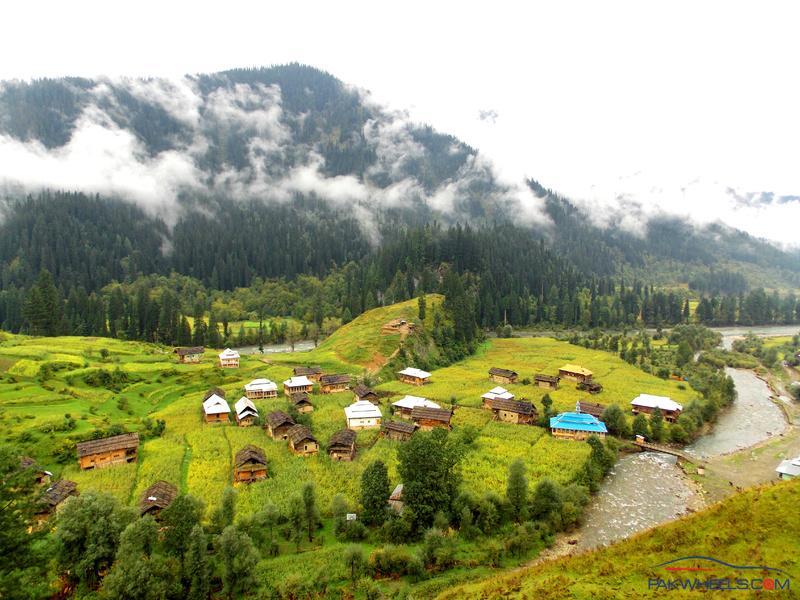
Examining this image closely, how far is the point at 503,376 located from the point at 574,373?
42.1 feet

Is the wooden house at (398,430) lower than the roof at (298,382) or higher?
lower

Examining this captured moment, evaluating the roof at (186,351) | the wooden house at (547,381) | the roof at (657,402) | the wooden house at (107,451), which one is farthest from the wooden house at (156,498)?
the roof at (657,402)

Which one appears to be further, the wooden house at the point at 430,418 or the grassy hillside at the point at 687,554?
the wooden house at the point at 430,418

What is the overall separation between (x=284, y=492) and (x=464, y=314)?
250 ft

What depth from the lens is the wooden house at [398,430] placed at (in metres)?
53.8

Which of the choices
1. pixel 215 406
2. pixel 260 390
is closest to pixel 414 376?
pixel 260 390

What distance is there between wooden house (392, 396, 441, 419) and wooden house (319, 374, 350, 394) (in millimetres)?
13211

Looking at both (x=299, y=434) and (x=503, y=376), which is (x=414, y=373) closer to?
(x=503, y=376)

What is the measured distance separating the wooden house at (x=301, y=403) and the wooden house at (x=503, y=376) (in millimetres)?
33695

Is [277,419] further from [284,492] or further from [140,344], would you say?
Answer: [140,344]

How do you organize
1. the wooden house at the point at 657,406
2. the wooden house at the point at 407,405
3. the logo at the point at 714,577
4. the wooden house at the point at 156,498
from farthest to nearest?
the wooden house at the point at 657,406
the wooden house at the point at 407,405
the wooden house at the point at 156,498
the logo at the point at 714,577

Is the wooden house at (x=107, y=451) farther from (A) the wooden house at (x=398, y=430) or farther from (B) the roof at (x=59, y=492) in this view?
(A) the wooden house at (x=398, y=430)

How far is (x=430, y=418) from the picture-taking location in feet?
189

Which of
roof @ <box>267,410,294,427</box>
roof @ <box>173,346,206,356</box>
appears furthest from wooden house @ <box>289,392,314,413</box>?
roof @ <box>173,346,206,356</box>
